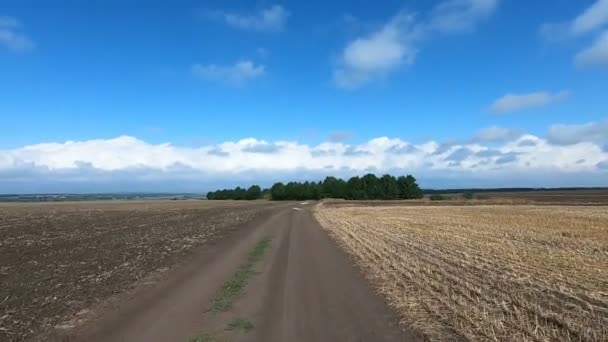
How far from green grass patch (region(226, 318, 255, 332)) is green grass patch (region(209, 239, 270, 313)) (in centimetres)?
101

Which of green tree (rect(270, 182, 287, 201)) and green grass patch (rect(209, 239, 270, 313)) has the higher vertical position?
green tree (rect(270, 182, 287, 201))

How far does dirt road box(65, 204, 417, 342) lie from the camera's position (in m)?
8.12

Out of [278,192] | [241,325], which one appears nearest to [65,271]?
[241,325]

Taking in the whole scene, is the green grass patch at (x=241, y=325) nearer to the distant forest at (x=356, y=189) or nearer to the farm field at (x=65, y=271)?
the farm field at (x=65, y=271)

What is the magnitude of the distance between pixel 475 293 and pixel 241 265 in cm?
820

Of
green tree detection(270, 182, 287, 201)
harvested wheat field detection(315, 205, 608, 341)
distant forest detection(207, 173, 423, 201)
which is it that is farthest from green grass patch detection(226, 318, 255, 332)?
green tree detection(270, 182, 287, 201)

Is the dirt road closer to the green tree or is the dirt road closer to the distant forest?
the distant forest

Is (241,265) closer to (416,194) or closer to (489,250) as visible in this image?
(489,250)

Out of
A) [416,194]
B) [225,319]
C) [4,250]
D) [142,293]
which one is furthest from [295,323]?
[416,194]

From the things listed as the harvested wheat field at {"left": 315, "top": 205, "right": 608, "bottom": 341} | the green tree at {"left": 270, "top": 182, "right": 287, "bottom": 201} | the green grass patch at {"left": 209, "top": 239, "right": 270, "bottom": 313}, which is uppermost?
the green tree at {"left": 270, "top": 182, "right": 287, "bottom": 201}

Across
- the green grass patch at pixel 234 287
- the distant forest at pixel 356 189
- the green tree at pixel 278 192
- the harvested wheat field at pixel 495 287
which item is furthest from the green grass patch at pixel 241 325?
the green tree at pixel 278 192

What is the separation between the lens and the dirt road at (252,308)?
8.12 meters

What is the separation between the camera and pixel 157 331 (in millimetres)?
8352

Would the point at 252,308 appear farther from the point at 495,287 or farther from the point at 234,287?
the point at 495,287
